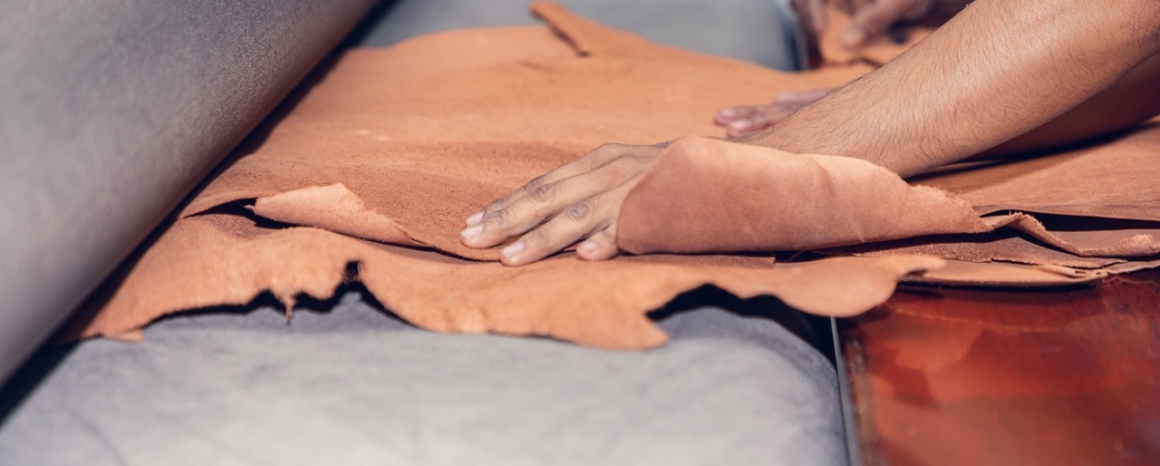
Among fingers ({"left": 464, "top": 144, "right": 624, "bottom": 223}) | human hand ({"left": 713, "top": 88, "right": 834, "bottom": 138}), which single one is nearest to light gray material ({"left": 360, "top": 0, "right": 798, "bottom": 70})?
human hand ({"left": 713, "top": 88, "right": 834, "bottom": 138})

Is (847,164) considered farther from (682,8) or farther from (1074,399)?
(682,8)

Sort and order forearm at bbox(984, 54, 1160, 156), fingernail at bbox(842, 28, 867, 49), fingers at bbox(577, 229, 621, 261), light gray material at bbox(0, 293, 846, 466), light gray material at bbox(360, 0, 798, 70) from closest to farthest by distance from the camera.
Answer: light gray material at bbox(0, 293, 846, 466) → fingers at bbox(577, 229, 621, 261) → forearm at bbox(984, 54, 1160, 156) → light gray material at bbox(360, 0, 798, 70) → fingernail at bbox(842, 28, 867, 49)

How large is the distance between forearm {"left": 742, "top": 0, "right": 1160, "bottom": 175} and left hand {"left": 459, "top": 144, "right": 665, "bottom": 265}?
0.22 m

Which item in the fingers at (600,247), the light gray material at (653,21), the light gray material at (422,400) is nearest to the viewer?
the light gray material at (422,400)

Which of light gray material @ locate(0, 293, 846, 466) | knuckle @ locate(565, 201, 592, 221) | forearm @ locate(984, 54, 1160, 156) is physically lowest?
light gray material @ locate(0, 293, 846, 466)

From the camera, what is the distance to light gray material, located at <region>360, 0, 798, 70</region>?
157 cm

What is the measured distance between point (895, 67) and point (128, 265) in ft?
2.81

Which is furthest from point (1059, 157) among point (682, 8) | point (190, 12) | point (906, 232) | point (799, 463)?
point (190, 12)

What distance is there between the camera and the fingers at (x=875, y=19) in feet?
5.50

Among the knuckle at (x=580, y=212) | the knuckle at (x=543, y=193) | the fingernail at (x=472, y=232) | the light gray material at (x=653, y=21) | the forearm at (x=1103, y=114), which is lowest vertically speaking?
the forearm at (x=1103, y=114)

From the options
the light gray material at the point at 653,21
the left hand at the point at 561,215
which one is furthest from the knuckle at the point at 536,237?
the light gray material at the point at 653,21

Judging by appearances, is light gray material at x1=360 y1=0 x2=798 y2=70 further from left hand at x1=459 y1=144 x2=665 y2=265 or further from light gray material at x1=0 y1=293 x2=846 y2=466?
light gray material at x1=0 y1=293 x2=846 y2=466

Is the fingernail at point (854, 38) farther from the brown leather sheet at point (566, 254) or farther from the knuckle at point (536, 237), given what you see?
the knuckle at point (536, 237)

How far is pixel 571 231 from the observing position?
0.86 meters
